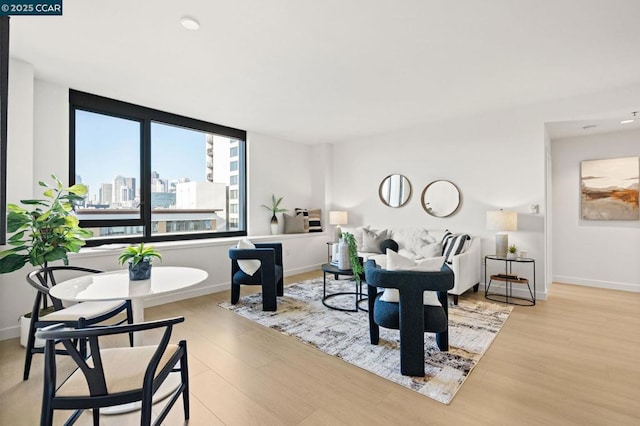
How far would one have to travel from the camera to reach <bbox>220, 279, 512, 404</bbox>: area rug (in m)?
2.14

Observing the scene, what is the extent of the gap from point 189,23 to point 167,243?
9.79 ft

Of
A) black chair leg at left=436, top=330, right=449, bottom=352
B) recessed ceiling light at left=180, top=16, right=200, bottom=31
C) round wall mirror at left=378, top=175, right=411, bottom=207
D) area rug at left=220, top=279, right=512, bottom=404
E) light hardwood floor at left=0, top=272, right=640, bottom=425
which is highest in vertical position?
recessed ceiling light at left=180, top=16, right=200, bottom=31

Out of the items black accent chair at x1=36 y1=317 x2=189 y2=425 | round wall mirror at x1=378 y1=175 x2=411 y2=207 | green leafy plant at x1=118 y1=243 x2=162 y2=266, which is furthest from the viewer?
round wall mirror at x1=378 y1=175 x2=411 y2=207

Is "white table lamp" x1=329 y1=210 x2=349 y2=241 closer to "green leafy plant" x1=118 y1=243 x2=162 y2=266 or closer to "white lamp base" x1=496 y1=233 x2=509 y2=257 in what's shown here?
"white lamp base" x1=496 y1=233 x2=509 y2=257

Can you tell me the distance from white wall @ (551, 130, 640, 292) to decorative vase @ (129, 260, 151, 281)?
584cm

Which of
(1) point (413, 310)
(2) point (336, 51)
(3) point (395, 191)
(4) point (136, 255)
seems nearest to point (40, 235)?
(4) point (136, 255)

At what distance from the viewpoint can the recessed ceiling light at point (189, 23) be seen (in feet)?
7.26

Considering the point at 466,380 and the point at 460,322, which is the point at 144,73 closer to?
the point at 466,380

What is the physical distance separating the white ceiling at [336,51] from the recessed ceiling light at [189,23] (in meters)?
0.06

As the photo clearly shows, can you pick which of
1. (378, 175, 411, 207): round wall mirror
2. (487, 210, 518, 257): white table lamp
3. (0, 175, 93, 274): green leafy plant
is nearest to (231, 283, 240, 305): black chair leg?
(0, 175, 93, 274): green leafy plant

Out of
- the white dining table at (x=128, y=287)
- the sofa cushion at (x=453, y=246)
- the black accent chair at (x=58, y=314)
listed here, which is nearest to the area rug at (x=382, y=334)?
the sofa cushion at (x=453, y=246)

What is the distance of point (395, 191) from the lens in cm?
542

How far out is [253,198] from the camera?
5.48 m

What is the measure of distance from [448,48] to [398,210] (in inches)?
123
